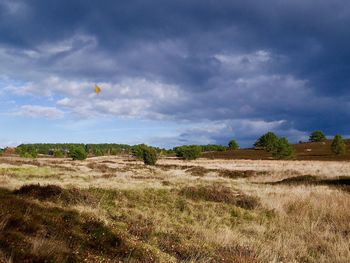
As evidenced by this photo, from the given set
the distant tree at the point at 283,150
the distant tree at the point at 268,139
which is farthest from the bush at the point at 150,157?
the distant tree at the point at 268,139

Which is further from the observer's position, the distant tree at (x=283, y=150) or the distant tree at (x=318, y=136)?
the distant tree at (x=318, y=136)

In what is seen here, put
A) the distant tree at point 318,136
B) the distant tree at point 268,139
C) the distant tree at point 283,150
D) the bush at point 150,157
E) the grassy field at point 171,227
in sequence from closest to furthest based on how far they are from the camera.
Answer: the grassy field at point 171,227
the bush at point 150,157
the distant tree at point 283,150
the distant tree at point 268,139
the distant tree at point 318,136

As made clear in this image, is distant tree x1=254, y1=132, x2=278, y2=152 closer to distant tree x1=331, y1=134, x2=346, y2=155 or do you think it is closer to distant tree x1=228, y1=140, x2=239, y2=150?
distant tree x1=331, y1=134, x2=346, y2=155

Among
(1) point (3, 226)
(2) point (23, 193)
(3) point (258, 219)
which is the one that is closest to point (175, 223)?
(3) point (258, 219)

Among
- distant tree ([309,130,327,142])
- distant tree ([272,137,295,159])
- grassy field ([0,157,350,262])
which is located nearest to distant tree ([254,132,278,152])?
distant tree ([272,137,295,159])

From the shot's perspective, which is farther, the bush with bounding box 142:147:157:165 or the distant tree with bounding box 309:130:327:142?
the distant tree with bounding box 309:130:327:142

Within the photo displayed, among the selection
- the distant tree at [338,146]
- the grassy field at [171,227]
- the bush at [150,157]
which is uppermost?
the distant tree at [338,146]

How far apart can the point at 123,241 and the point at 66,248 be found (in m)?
1.33

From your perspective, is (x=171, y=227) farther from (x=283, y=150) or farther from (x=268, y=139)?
(x=268, y=139)

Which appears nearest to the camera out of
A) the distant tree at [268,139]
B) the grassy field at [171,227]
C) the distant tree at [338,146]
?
the grassy field at [171,227]

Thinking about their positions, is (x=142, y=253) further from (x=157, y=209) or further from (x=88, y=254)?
(x=157, y=209)

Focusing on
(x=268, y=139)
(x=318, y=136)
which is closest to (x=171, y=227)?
(x=268, y=139)

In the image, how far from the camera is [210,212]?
40.2ft

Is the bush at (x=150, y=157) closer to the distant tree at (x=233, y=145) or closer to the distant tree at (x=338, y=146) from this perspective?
the distant tree at (x=338, y=146)
